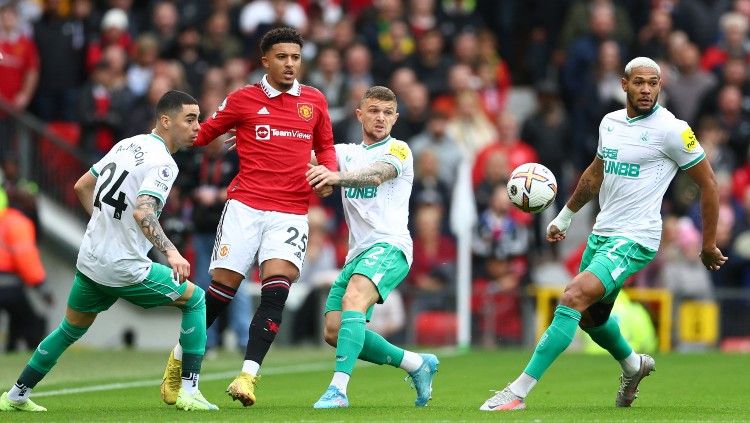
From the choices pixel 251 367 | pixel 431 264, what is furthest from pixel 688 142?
pixel 431 264

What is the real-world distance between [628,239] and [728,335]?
9241 millimetres

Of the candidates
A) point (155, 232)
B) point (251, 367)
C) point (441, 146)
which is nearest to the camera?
point (155, 232)

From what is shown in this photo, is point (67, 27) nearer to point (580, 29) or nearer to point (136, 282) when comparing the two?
point (580, 29)

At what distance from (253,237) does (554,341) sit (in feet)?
7.35

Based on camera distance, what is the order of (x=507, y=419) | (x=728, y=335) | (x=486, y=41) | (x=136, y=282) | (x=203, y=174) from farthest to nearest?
(x=486, y=41) → (x=728, y=335) → (x=203, y=174) → (x=136, y=282) → (x=507, y=419)

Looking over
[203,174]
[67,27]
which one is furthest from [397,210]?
[67,27]

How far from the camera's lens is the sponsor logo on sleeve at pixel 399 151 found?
1101 centimetres

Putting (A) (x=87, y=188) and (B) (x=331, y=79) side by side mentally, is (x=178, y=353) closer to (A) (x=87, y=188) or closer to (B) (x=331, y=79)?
(A) (x=87, y=188)

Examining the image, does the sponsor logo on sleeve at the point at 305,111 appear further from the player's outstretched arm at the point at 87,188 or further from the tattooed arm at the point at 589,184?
the tattooed arm at the point at 589,184

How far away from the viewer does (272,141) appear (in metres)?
11.2

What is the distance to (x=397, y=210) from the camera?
440 inches

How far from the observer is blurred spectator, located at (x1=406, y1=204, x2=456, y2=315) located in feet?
65.0

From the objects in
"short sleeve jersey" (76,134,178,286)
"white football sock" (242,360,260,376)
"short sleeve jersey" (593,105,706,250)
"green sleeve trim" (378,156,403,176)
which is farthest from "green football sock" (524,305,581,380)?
"short sleeve jersey" (76,134,178,286)

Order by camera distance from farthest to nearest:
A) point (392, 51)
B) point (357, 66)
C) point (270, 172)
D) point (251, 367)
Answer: point (392, 51) → point (357, 66) → point (270, 172) → point (251, 367)
